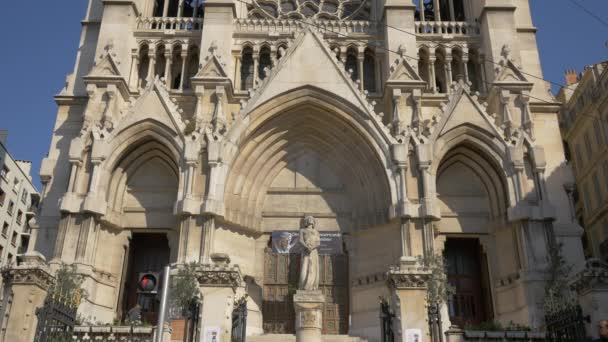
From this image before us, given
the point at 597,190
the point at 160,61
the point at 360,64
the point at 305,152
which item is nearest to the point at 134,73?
the point at 160,61

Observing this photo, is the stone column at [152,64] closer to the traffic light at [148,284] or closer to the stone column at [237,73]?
the stone column at [237,73]

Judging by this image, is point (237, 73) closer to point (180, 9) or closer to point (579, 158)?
point (180, 9)

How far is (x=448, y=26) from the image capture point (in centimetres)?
2492

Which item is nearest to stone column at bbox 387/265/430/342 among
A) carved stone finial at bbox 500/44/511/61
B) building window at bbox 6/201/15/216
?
carved stone finial at bbox 500/44/511/61

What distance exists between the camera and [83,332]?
1320 centimetres

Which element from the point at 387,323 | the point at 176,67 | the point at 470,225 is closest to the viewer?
the point at 387,323

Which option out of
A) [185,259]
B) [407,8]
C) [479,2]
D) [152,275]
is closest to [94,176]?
[185,259]

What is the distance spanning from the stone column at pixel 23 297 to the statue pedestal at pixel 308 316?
6.66 meters

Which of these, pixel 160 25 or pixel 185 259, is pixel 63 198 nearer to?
pixel 185 259

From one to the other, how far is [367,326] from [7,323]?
11.6 m

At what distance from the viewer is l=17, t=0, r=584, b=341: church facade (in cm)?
1983

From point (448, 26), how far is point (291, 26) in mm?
6905

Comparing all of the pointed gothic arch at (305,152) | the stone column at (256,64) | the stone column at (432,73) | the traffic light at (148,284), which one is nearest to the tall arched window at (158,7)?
the stone column at (256,64)

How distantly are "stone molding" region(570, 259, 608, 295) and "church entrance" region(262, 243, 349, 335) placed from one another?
31.5 ft
